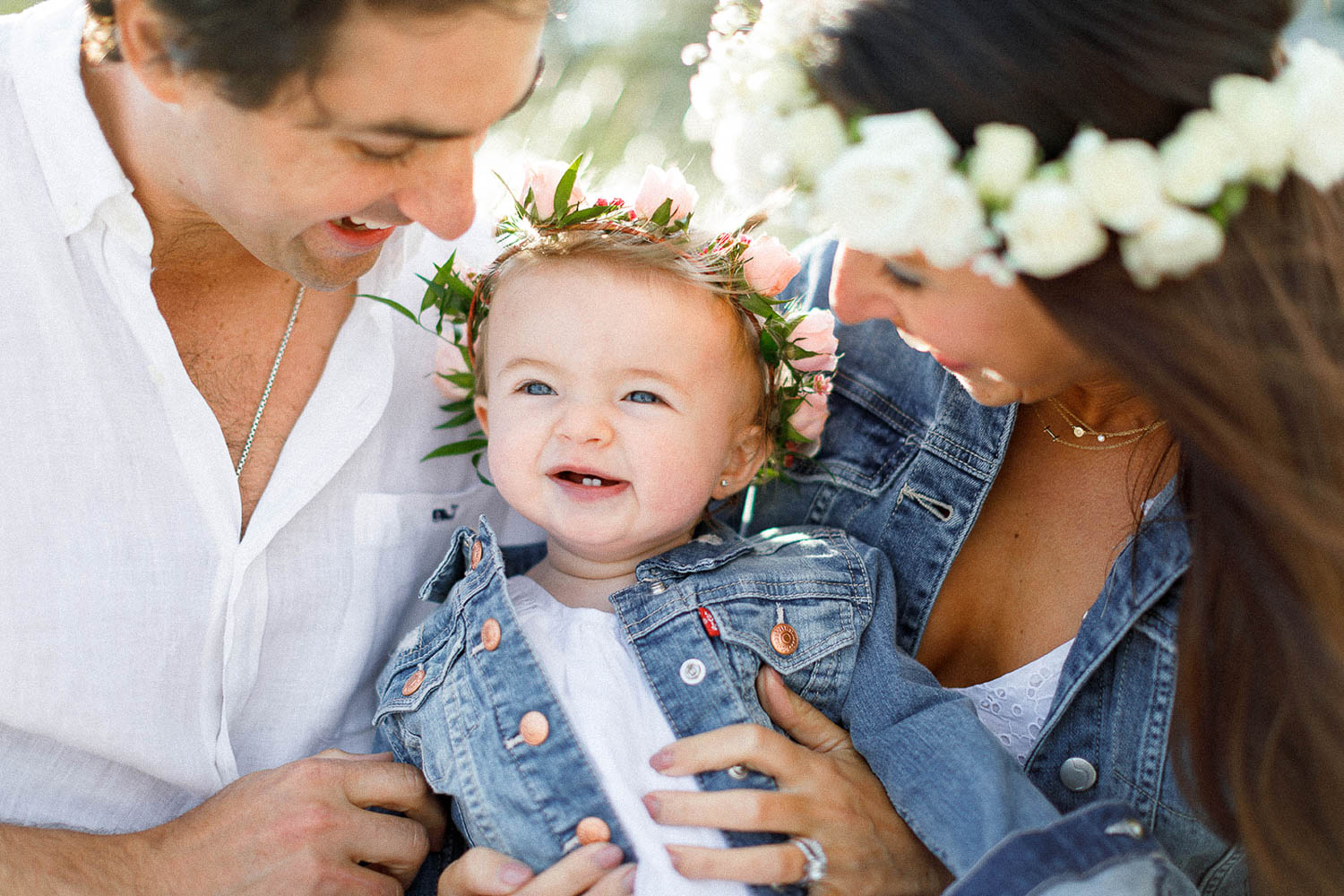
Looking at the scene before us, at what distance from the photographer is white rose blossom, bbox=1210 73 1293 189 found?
1216 mm

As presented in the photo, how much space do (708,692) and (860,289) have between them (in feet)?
2.64

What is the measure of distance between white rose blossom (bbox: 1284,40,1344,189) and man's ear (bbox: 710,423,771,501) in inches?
45.9

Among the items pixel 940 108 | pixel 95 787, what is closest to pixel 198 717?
pixel 95 787

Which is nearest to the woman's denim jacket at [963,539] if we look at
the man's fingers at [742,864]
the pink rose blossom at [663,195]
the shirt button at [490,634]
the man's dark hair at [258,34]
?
the pink rose blossom at [663,195]

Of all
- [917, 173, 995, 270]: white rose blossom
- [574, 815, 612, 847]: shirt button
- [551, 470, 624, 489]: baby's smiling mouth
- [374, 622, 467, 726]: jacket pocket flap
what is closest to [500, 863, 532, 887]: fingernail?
[574, 815, 612, 847]: shirt button

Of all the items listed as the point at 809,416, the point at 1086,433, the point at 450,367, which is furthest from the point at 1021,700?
the point at 450,367

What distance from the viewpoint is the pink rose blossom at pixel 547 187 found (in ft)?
6.77

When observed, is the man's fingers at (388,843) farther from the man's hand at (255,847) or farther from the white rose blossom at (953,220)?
the white rose blossom at (953,220)

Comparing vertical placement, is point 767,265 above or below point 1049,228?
below

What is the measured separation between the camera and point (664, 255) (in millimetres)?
1993

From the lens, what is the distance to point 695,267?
6.55ft

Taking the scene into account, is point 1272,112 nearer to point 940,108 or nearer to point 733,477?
point 940,108

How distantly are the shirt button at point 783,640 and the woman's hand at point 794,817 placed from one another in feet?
0.59

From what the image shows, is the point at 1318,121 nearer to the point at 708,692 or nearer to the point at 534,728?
the point at 708,692
